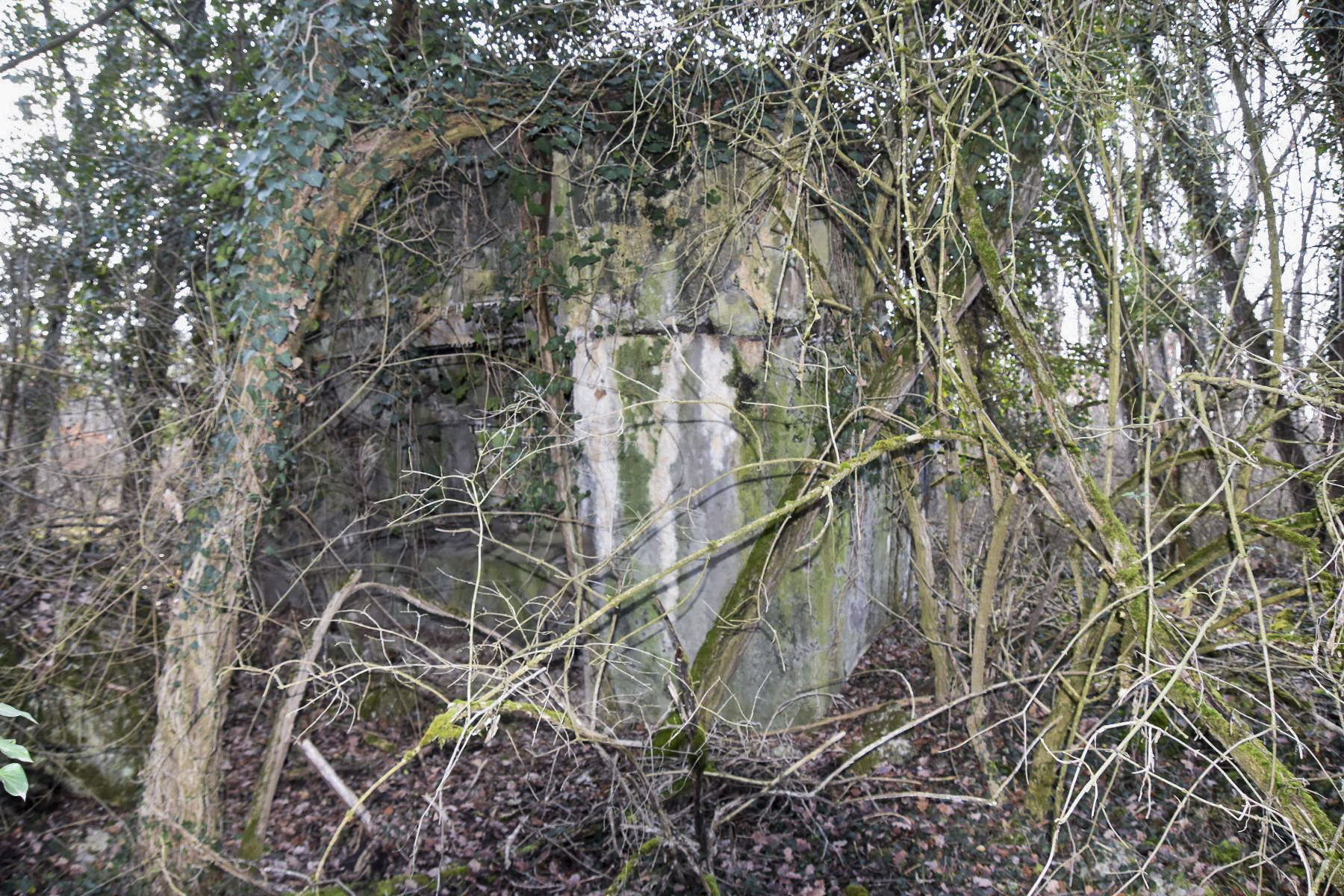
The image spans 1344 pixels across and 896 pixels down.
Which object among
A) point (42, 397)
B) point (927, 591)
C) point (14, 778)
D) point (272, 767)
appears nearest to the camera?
point (14, 778)

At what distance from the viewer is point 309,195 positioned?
461 cm

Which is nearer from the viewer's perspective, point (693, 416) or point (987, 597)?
point (987, 597)

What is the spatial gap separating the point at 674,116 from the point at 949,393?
7.72ft

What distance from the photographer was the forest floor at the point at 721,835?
4090 millimetres

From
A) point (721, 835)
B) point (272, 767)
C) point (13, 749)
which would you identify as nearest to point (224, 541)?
point (272, 767)

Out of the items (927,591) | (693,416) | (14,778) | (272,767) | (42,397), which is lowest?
(272,767)

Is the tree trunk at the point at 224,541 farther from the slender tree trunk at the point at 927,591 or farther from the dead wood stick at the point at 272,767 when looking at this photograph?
the slender tree trunk at the point at 927,591

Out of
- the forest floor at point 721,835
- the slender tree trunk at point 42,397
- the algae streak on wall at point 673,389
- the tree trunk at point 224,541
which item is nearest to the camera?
the forest floor at point 721,835

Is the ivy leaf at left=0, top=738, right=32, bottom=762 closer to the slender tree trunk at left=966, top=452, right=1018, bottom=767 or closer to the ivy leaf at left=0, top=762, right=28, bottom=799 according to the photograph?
the ivy leaf at left=0, top=762, right=28, bottom=799

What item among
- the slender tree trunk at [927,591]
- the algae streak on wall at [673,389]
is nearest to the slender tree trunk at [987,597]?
the slender tree trunk at [927,591]

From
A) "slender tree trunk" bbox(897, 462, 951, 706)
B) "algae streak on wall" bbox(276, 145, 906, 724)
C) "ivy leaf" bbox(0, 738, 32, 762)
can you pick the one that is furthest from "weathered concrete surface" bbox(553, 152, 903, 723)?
"ivy leaf" bbox(0, 738, 32, 762)

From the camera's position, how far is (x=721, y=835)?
439 centimetres

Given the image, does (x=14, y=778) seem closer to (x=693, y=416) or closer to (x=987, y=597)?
(x=987, y=597)

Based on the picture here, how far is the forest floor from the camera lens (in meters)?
4.09
